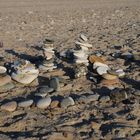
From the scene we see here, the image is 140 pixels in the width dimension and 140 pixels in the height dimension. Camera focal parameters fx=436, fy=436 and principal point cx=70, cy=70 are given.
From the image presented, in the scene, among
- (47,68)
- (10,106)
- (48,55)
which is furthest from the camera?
(48,55)

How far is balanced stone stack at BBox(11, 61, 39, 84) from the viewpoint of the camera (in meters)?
7.17

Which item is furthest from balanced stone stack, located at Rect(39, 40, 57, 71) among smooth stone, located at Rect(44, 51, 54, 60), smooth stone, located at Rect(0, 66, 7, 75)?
smooth stone, located at Rect(0, 66, 7, 75)

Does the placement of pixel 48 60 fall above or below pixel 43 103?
below

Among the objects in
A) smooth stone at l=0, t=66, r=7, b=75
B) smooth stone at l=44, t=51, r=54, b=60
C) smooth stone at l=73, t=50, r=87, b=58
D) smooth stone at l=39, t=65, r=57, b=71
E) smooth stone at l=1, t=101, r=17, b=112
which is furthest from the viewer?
smooth stone at l=44, t=51, r=54, b=60

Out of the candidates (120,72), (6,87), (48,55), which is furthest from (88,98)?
(48,55)

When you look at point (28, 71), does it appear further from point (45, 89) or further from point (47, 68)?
point (47, 68)

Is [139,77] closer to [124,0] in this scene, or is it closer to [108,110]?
[108,110]

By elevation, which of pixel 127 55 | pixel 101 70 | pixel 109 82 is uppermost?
pixel 101 70

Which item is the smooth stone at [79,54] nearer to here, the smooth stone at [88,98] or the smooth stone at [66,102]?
the smooth stone at [88,98]

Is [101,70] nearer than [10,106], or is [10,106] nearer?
[10,106]

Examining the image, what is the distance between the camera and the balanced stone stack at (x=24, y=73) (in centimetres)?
717

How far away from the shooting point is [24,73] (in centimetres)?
721

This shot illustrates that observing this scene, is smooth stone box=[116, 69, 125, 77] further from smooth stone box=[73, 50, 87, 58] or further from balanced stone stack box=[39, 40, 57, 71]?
balanced stone stack box=[39, 40, 57, 71]

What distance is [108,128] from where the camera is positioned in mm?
5531
